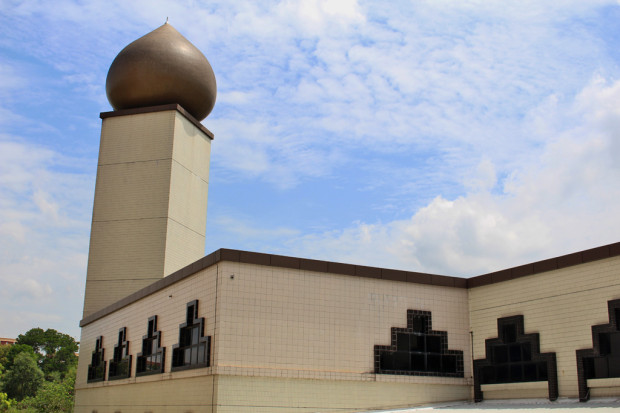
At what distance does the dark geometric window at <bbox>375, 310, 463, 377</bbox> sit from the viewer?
2239 cm

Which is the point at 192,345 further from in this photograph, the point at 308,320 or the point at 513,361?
the point at 513,361

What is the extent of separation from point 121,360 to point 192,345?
788 cm

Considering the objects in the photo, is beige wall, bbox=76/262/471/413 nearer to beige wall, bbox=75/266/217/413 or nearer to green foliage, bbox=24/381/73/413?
beige wall, bbox=75/266/217/413

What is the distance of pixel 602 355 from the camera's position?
765 inches

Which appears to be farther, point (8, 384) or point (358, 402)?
point (8, 384)

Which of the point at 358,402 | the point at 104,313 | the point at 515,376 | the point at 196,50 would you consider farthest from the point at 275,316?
the point at 196,50

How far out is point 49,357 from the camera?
360 feet

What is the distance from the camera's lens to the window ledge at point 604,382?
742 inches

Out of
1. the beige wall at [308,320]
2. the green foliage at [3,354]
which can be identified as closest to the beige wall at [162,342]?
the beige wall at [308,320]

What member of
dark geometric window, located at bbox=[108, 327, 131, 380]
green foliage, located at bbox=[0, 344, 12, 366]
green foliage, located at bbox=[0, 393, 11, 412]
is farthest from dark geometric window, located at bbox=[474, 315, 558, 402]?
green foliage, located at bbox=[0, 344, 12, 366]

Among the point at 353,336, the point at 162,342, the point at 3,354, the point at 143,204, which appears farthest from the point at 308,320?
the point at 3,354

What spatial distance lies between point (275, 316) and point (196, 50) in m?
21.9

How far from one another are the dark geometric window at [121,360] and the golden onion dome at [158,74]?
14.0 meters

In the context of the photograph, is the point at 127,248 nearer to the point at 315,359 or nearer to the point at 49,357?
the point at 315,359
